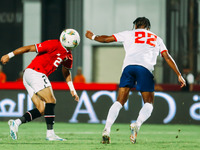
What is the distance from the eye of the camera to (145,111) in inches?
334

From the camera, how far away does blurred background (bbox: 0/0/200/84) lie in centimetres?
2311

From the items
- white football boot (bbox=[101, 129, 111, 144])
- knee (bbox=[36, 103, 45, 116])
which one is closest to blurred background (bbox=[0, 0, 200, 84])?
knee (bbox=[36, 103, 45, 116])

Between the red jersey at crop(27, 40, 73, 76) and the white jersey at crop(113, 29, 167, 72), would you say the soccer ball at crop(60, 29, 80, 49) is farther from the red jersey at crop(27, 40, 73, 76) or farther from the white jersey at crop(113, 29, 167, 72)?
the white jersey at crop(113, 29, 167, 72)

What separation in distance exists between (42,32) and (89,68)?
268 cm

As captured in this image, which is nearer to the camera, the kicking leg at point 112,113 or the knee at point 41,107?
the kicking leg at point 112,113

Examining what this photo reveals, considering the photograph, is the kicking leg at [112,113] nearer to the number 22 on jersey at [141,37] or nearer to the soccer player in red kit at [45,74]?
the number 22 on jersey at [141,37]

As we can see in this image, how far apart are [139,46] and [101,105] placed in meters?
6.62

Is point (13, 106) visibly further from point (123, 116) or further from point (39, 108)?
point (39, 108)

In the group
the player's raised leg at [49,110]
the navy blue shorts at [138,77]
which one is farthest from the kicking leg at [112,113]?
the player's raised leg at [49,110]

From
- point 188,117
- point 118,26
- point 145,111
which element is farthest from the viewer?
point 118,26

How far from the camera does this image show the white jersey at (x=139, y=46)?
8.49 m

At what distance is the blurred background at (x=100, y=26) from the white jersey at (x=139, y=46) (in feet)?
45.9

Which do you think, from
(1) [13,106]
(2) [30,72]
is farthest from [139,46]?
(1) [13,106]

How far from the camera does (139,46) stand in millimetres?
8539
